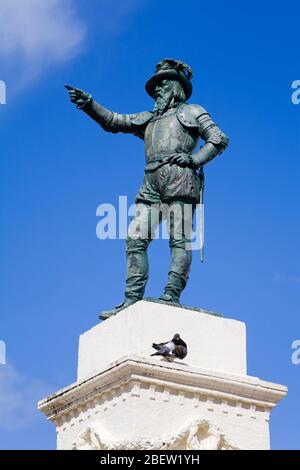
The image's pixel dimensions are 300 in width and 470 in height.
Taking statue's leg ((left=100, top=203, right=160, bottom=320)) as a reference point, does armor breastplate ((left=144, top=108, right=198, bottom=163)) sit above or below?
above

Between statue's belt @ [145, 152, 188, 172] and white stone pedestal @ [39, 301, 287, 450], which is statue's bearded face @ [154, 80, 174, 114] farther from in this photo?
white stone pedestal @ [39, 301, 287, 450]

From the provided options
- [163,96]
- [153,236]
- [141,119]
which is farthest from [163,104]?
[153,236]

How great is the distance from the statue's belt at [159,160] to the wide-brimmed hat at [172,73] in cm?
127

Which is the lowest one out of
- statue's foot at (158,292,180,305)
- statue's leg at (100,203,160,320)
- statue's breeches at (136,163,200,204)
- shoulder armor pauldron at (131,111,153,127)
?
statue's foot at (158,292,180,305)

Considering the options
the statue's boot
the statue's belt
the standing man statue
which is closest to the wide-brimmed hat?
the standing man statue

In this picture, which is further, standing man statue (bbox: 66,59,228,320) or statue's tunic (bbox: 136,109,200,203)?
statue's tunic (bbox: 136,109,200,203)

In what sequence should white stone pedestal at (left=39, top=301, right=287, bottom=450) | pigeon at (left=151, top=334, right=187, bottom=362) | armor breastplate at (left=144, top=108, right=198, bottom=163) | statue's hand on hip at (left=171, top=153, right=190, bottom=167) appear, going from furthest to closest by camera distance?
1. armor breastplate at (left=144, top=108, right=198, bottom=163)
2. statue's hand on hip at (left=171, top=153, right=190, bottom=167)
3. pigeon at (left=151, top=334, right=187, bottom=362)
4. white stone pedestal at (left=39, top=301, right=287, bottom=450)

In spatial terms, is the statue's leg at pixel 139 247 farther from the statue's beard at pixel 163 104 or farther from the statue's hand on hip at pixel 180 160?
the statue's beard at pixel 163 104

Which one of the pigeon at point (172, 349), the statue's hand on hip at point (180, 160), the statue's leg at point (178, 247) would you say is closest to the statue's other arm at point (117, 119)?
the statue's hand on hip at point (180, 160)

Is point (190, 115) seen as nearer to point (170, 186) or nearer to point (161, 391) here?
point (170, 186)

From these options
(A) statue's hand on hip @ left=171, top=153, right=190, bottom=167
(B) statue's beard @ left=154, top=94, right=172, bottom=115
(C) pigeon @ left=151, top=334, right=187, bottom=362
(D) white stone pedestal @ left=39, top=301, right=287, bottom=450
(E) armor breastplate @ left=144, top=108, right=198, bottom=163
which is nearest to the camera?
(D) white stone pedestal @ left=39, top=301, right=287, bottom=450

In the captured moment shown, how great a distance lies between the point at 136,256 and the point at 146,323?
1.36m

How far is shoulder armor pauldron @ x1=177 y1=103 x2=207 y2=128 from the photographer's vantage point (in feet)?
52.7
